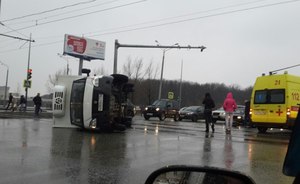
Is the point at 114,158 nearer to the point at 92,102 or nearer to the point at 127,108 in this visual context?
the point at 92,102

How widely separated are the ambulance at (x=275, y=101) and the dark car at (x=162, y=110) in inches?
535

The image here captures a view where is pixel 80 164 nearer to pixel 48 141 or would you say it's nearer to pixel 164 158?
pixel 164 158

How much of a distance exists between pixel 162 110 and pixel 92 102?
18489 mm

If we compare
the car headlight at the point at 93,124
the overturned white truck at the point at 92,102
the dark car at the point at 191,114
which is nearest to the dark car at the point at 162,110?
the dark car at the point at 191,114

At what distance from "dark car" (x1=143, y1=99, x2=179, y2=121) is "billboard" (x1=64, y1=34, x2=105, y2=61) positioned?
61.5 feet

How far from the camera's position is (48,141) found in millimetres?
13297

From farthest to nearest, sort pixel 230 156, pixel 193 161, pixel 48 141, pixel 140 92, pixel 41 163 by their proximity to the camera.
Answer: pixel 140 92
pixel 48 141
pixel 230 156
pixel 193 161
pixel 41 163

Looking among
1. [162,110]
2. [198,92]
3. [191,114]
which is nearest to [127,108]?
[162,110]

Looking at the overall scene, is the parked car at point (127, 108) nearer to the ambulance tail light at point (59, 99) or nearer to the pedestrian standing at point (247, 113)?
the ambulance tail light at point (59, 99)

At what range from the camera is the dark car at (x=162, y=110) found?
34719 millimetres

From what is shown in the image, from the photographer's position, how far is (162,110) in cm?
3497

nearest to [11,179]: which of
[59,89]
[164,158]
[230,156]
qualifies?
[164,158]

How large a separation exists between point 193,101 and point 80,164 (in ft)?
301

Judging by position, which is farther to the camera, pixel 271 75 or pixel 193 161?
pixel 271 75
